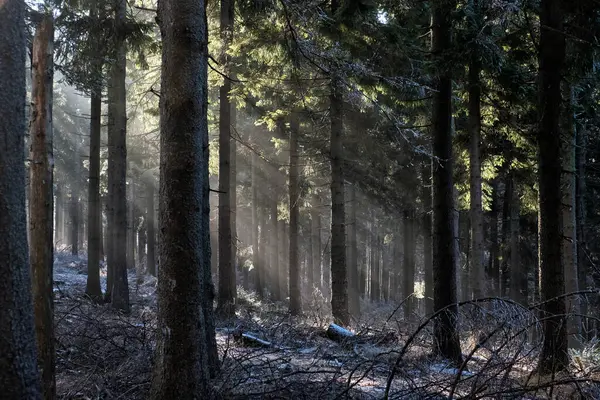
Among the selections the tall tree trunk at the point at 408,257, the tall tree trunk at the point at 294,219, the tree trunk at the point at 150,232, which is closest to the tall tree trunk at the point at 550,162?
the tall tree trunk at the point at 294,219

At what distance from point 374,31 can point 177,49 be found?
6007mm

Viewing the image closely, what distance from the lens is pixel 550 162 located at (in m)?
7.75

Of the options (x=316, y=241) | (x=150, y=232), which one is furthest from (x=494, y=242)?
(x=150, y=232)

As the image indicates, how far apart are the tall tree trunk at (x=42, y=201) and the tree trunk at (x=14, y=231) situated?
1290 millimetres

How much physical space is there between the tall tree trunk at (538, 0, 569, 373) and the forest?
3cm

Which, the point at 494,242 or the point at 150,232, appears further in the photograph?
the point at 150,232

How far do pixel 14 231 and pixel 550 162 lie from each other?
780 centimetres

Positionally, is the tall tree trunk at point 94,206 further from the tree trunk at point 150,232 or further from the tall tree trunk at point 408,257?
the tree trunk at point 150,232

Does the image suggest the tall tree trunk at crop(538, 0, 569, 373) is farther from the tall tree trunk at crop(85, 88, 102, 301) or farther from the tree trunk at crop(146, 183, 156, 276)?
the tree trunk at crop(146, 183, 156, 276)

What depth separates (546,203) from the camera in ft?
25.2

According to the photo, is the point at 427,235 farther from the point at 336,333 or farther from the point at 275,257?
the point at 336,333

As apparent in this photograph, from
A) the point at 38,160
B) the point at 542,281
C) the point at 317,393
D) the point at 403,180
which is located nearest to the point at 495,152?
the point at 403,180

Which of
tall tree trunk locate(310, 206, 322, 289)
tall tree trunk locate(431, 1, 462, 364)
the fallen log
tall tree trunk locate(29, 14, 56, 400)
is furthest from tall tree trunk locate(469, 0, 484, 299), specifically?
tall tree trunk locate(310, 206, 322, 289)

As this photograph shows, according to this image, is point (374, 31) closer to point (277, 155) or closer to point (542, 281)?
point (542, 281)
